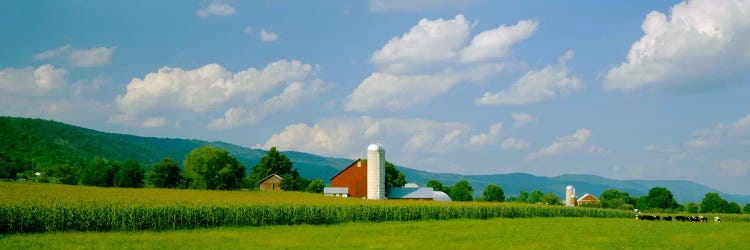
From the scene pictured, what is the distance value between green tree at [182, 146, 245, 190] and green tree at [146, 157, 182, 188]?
5.24ft

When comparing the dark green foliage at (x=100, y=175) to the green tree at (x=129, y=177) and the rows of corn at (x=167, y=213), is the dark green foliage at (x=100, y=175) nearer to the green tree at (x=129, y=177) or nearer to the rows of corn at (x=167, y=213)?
the green tree at (x=129, y=177)

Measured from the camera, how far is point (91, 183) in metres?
95.8

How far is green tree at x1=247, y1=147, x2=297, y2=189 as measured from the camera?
123938 mm

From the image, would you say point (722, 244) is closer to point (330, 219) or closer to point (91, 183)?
point (330, 219)

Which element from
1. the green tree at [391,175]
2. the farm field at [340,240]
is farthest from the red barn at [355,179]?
the farm field at [340,240]

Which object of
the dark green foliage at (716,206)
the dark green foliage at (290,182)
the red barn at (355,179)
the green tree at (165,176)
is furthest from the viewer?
the dark green foliage at (716,206)

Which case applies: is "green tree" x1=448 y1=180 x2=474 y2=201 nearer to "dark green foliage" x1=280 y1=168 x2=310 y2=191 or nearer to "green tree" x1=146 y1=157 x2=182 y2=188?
"dark green foliage" x1=280 y1=168 x2=310 y2=191

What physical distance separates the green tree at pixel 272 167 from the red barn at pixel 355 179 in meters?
37.6

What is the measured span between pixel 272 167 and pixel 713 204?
91.2 meters

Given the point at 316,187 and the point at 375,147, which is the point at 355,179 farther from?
the point at 316,187

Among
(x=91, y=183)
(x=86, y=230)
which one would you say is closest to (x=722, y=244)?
(x=86, y=230)

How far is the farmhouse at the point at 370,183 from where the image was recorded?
81.6 m

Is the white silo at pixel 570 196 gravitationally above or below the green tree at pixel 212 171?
below

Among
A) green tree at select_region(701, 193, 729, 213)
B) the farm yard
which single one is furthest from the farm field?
green tree at select_region(701, 193, 729, 213)
